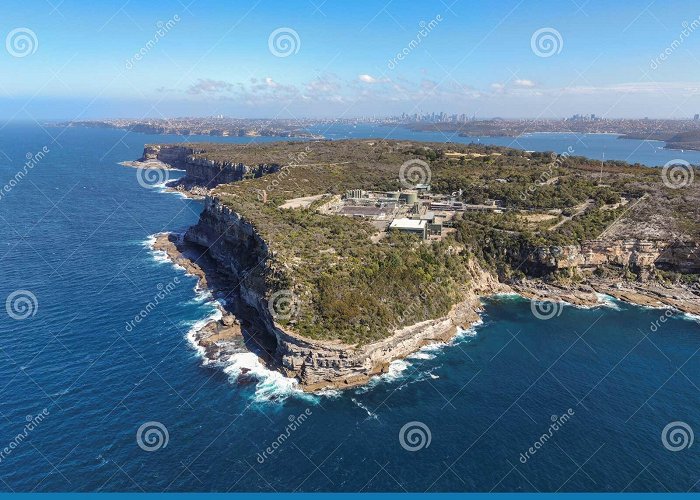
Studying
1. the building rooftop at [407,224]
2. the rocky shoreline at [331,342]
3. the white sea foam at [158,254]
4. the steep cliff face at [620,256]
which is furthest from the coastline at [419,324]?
the building rooftop at [407,224]

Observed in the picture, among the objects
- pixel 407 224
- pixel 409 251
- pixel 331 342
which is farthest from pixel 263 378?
pixel 407 224

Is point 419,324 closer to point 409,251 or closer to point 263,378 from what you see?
point 409,251

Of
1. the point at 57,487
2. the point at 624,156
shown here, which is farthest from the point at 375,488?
the point at 624,156

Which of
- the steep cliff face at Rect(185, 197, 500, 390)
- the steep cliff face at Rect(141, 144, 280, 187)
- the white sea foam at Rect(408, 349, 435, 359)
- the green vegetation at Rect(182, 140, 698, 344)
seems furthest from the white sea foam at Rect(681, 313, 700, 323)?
the steep cliff face at Rect(141, 144, 280, 187)

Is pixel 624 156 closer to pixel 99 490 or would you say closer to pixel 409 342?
pixel 409 342

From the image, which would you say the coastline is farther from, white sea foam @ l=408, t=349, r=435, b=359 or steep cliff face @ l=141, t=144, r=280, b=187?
steep cliff face @ l=141, t=144, r=280, b=187
